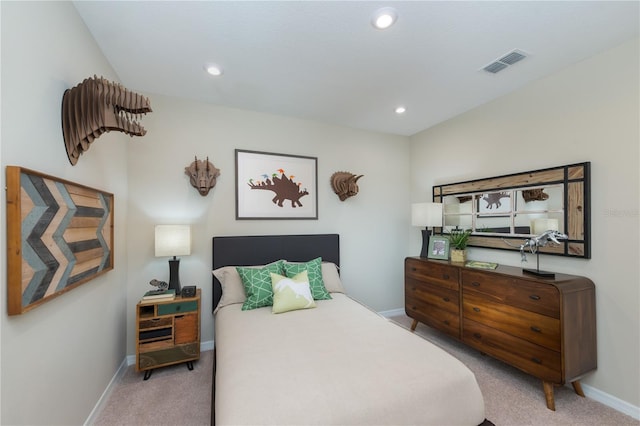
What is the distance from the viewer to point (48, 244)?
52.5 inches

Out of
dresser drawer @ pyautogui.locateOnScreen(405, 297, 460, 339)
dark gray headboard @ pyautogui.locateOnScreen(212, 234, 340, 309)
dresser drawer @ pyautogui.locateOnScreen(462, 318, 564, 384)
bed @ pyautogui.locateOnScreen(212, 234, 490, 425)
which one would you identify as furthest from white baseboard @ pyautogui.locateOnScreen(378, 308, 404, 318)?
bed @ pyautogui.locateOnScreen(212, 234, 490, 425)

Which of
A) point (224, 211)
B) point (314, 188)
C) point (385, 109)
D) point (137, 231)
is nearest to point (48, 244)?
point (137, 231)

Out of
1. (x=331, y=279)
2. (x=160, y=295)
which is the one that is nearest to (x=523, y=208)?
(x=331, y=279)

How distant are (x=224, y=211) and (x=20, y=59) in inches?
77.1

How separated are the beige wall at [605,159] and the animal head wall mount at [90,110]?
339 cm

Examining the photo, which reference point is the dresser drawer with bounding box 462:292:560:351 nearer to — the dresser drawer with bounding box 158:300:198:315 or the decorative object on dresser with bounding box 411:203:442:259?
the decorative object on dresser with bounding box 411:203:442:259

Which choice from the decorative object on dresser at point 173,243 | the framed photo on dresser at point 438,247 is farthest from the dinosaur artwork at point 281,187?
the framed photo on dresser at point 438,247

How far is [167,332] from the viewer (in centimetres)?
242

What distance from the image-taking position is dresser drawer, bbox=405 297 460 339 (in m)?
2.80

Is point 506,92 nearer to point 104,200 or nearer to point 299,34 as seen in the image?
point 299,34

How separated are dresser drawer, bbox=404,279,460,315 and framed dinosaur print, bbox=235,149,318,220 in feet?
5.05

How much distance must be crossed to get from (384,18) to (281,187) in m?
2.02

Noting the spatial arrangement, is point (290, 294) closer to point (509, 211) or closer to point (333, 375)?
point (333, 375)

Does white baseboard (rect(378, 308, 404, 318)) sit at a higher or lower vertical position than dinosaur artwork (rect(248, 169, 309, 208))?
lower
